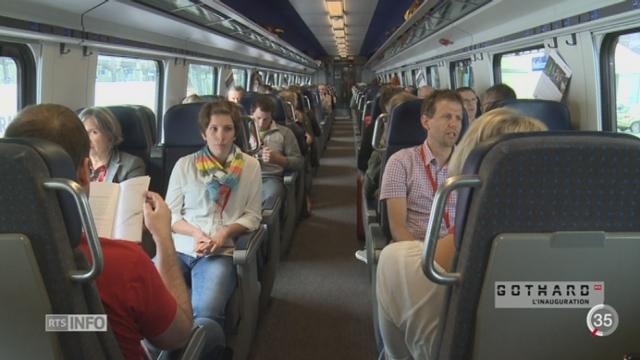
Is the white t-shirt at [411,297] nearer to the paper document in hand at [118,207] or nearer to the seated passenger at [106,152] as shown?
the paper document in hand at [118,207]

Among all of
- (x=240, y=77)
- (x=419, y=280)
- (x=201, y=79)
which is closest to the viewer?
(x=419, y=280)

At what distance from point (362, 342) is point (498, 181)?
2.39m

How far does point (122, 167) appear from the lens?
344 centimetres

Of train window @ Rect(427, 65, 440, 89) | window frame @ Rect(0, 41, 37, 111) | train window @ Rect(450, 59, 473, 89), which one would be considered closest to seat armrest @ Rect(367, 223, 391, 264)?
window frame @ Rect(0, 41, 37, 111)

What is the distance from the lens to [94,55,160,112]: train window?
17.5 ft

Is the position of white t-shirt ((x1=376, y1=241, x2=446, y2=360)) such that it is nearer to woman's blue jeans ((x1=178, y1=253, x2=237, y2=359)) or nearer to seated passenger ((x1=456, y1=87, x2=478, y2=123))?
woman's blue jeans ((x1=178, y1=253, x2=237, y2=359))

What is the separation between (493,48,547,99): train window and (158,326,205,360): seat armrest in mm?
4471

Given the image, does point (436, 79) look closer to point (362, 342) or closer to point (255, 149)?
point (255, 149)

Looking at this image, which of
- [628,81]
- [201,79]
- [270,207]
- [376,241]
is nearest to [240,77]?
[201,79]

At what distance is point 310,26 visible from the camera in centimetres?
1683

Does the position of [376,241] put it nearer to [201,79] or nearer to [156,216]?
[156,216]

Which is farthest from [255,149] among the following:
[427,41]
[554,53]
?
[427,41]

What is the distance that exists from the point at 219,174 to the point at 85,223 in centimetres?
192

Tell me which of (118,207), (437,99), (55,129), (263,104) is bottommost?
(118,207)
